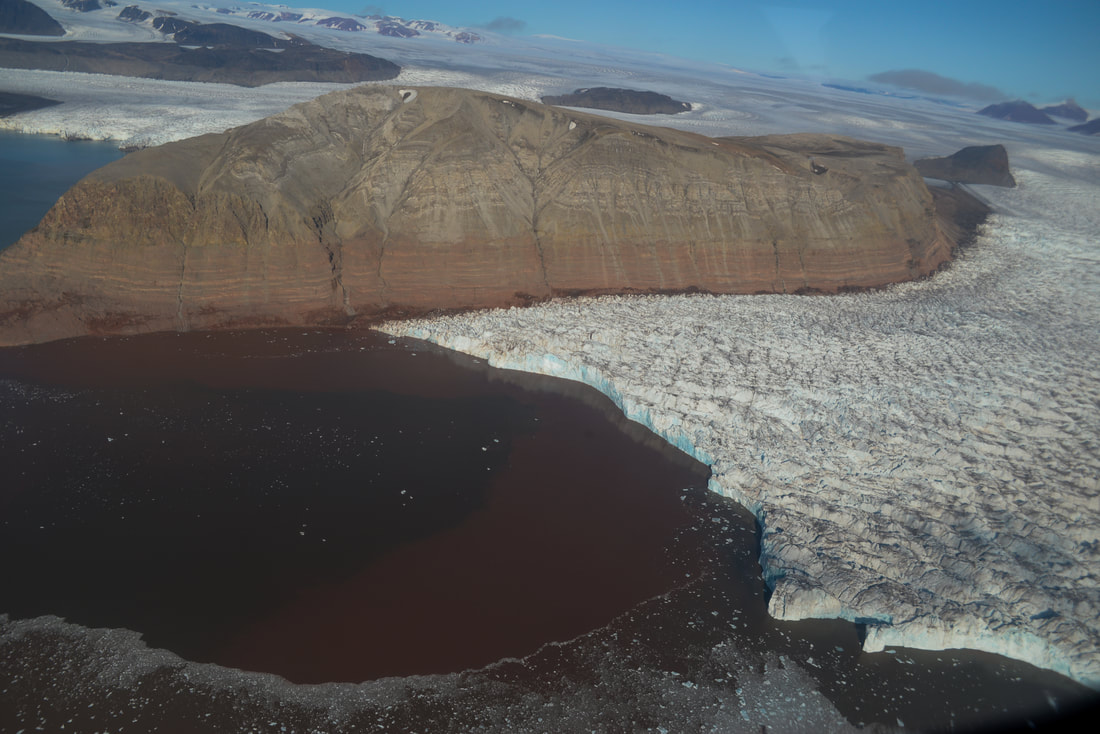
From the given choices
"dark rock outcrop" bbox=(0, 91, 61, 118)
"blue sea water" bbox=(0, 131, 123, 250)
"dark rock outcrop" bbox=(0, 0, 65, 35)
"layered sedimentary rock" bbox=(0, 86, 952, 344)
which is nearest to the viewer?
"layered sedimentary rock" bbox=(0, 86, 952, 344)

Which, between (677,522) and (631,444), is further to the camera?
(631,444)

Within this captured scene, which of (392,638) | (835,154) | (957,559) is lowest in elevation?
(392,638)

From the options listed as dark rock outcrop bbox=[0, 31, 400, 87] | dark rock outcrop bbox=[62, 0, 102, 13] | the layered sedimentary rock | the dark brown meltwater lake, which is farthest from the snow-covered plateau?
dark rock outcrop bbox=[62, 0, 102, 13]

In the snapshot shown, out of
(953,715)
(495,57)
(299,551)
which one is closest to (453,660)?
(299,551)

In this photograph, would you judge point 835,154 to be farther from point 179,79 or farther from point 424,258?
point 179,79

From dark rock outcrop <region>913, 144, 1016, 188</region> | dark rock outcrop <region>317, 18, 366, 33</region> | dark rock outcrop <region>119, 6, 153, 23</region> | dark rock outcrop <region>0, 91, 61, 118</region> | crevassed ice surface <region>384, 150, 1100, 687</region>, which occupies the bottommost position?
crevassed ice surface <region>384, 150, 1100, 687</region>

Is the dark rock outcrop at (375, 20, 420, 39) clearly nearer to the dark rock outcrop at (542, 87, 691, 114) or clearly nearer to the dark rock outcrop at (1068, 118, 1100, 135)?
the dark rock outcrop at (542, 87, 691, 114)

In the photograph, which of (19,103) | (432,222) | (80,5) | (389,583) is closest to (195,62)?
(19,103)
